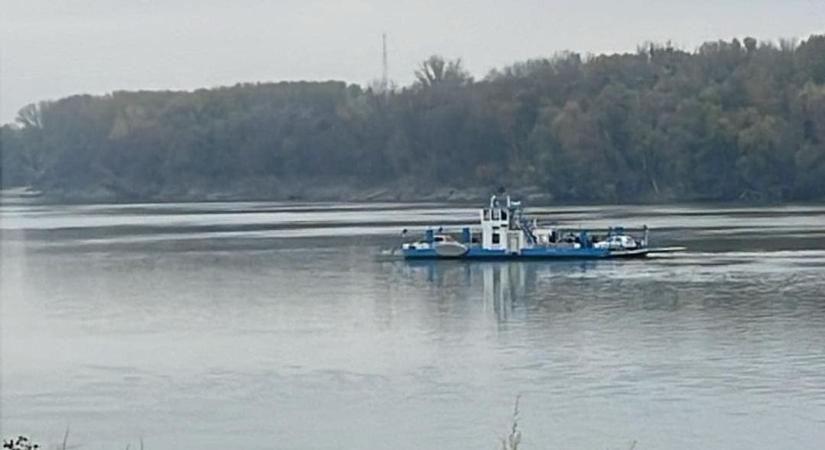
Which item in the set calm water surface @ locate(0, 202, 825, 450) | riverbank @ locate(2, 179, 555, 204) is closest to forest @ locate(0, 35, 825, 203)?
riverbank @ locate(2, 179, 555, 204)

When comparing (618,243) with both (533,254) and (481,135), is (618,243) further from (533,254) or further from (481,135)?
(481,135)

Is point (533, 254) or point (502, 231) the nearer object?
point (533, 254)

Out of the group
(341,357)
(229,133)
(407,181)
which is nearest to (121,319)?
(341,357)

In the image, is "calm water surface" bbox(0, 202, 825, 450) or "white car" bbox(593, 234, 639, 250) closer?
"calm water surface" bbox(0, 202, 825, 450)

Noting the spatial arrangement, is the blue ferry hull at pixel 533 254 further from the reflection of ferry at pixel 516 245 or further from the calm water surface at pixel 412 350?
the calm water surface at pixel 412 350

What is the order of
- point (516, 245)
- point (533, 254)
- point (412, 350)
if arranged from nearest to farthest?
point (412, 350) < point (533, 254) < point (516, 245)

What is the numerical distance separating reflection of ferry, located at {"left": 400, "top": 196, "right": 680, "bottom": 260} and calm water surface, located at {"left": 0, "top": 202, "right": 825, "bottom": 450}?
976mm

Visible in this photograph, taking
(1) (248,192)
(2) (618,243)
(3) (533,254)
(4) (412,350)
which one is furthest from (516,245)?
(1) (248,192)

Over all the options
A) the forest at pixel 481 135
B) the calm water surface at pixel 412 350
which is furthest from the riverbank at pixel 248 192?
the calm water surface at pixel 412 350

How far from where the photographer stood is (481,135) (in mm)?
80875

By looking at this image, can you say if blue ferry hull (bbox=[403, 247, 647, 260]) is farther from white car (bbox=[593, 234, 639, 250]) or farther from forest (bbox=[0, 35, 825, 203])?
forest (bbox=[0, 35, 825, 203])

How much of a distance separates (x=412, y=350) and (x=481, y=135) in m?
61.4

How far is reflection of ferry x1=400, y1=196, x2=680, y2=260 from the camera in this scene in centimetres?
3562

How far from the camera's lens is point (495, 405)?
15.8 metres
